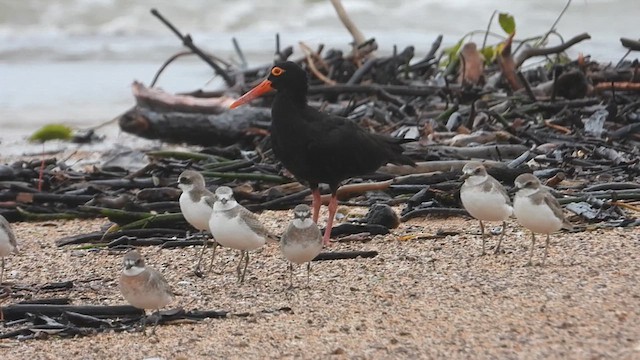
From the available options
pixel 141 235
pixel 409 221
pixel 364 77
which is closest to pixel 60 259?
pixel 141 235

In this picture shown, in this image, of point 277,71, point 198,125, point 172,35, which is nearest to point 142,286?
point 277,71

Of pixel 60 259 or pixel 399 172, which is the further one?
pixel 399 172

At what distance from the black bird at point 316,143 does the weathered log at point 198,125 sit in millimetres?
2758

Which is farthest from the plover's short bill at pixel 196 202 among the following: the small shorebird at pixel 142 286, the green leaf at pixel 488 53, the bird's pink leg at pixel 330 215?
the green leaf at pixel 488 53

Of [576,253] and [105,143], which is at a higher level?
[105,143]

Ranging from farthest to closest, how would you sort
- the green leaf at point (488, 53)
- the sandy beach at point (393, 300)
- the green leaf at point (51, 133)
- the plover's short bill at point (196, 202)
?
the green leaf at point (51, 133), the green leaf at point (488, 53), the plover's short bill at point (196, 202), the sandy beach at point (393, 300)

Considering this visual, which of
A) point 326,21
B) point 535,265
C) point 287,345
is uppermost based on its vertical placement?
point 326,21

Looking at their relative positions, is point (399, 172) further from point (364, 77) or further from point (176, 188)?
point (364, 77)

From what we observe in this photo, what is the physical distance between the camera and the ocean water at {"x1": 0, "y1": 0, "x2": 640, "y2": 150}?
14.7 m

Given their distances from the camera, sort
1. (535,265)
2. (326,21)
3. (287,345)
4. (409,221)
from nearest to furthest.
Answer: (287,345)
(535,265)
(409,221)
(326,21)

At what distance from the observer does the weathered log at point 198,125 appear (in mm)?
9953

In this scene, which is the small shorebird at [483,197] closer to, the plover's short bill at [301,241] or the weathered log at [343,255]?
the weathered log at [343,255]

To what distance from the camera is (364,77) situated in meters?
11.1

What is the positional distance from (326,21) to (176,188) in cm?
1497
